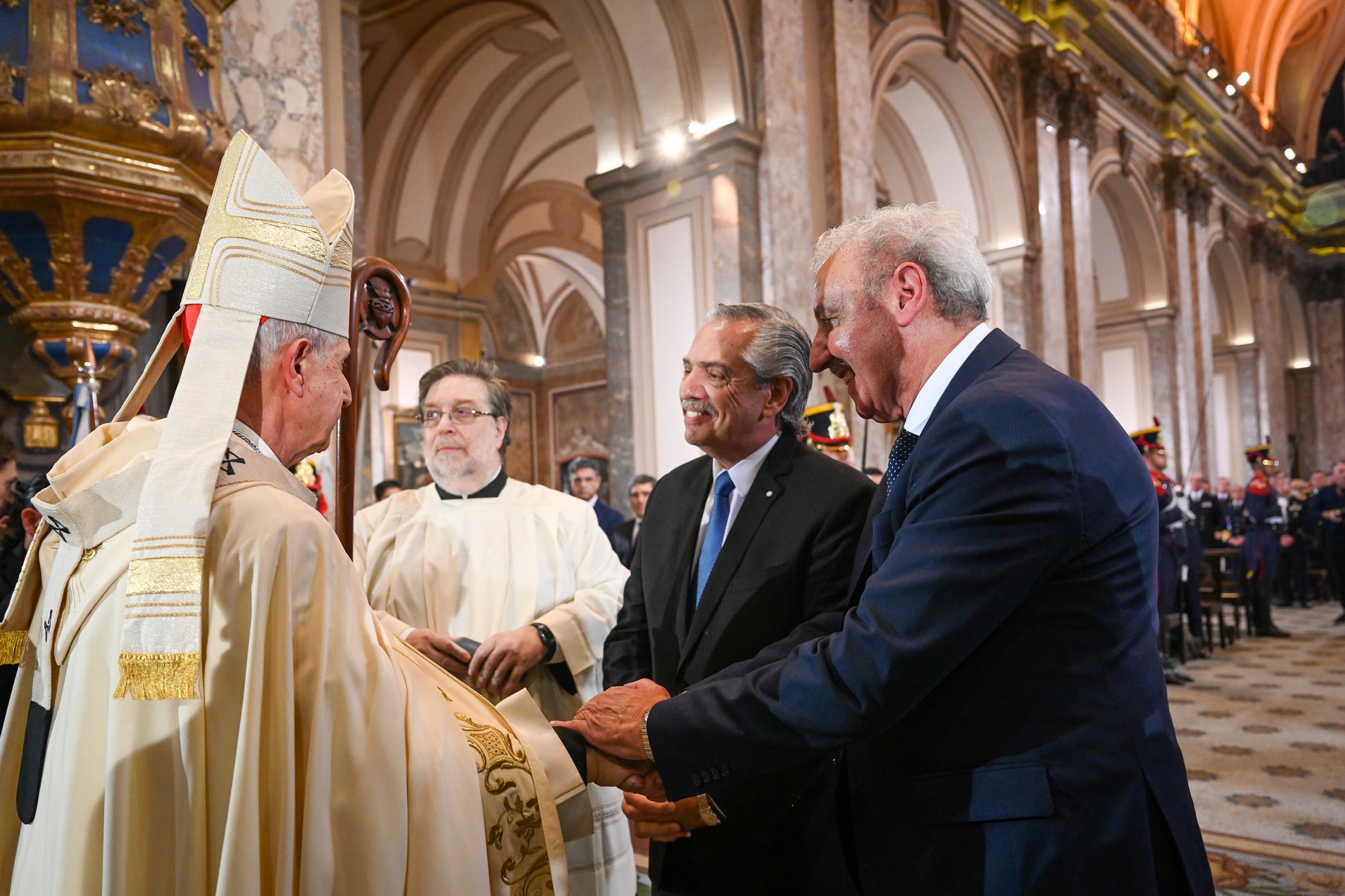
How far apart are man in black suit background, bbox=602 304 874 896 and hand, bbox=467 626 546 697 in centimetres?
30

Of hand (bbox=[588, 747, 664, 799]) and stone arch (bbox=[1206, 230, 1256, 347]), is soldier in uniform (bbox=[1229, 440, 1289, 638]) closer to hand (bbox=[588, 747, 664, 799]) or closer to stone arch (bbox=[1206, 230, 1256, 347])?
stone arch (bbox=[1206, 230, 1256, 347])

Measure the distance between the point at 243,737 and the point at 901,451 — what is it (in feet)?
3.80

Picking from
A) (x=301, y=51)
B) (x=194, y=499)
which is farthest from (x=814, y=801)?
(x=301, y=51)

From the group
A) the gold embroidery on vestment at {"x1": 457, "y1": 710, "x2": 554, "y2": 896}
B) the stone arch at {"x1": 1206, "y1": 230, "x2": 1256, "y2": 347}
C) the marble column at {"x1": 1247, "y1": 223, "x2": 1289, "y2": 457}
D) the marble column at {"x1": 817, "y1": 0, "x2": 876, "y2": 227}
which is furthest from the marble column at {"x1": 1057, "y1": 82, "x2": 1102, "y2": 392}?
the gold embroidery on vestment at {"x1": 457, "y1": 710, "x2": 554, "y2": 896}

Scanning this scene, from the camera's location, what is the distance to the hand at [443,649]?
102 inches

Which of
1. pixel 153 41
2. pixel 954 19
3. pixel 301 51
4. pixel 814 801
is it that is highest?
pixel 954 19

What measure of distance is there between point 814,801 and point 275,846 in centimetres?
110

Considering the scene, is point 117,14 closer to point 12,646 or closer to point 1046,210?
point 12,646

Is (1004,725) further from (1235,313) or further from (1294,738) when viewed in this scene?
(1235,313)

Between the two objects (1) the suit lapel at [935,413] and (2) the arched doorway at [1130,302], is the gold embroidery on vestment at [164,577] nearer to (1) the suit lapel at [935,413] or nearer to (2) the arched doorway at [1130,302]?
(1) the suit lapel at [935,413]

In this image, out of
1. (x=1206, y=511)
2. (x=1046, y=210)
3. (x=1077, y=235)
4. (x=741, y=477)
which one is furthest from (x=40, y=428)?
(x=1206, y=511)

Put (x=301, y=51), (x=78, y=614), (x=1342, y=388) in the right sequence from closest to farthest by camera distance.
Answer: (x=78, y=614), (x=301, y=51), (x=1342, y=388)

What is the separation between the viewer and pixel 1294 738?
559 cm

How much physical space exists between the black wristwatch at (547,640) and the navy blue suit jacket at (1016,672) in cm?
130
